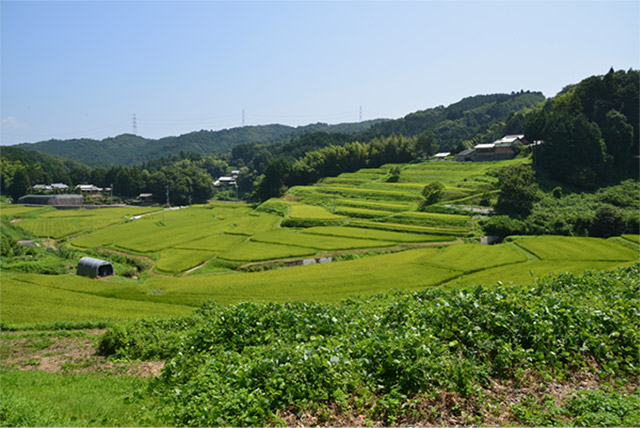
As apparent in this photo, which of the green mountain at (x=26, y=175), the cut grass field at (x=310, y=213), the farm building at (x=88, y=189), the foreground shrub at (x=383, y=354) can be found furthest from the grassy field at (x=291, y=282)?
the farm building at (x=88, y=189)

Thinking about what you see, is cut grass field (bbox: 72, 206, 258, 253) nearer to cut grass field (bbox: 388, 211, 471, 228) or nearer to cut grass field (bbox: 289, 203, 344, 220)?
cut grass field (bbox: 289, 203, 344, 220)

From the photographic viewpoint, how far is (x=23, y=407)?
325 inches

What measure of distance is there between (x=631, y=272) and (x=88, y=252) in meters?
47.2

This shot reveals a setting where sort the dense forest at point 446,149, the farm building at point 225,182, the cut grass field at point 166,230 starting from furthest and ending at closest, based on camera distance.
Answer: the farm building at point 225,182
the dense forest at point 446,149
the cut grass field at point 166,230

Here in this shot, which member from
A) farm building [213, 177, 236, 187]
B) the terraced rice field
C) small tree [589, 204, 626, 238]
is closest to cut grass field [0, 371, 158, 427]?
small tree [589, 204, 626, 238]

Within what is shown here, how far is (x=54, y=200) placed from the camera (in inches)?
3654

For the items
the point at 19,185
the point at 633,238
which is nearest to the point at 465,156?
the point at 633,238

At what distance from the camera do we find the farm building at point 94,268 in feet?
112

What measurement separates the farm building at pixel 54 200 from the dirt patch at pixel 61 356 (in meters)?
87.7

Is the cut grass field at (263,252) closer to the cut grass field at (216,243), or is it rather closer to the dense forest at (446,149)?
the cut grass field at (216,243)

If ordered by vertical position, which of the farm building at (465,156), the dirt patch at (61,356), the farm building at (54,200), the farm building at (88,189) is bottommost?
the dirt patch at (61,356)

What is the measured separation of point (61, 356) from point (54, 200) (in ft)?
308

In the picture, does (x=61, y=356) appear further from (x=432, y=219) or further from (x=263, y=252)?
(x=432, y=219)

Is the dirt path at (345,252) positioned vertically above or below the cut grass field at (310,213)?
below
